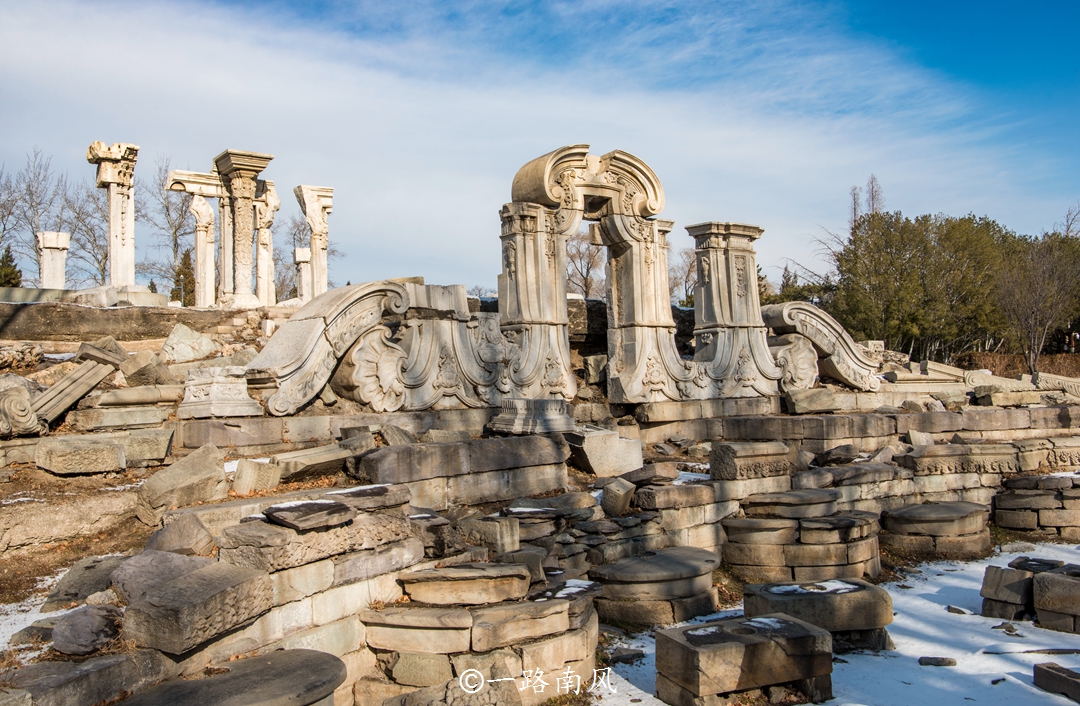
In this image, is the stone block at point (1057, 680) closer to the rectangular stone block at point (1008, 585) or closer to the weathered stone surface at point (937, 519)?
the rectangular stone block at point (1008, 585)

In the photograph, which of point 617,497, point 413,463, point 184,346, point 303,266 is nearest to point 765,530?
point 617,497

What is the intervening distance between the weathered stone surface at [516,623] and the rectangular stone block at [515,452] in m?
1.98

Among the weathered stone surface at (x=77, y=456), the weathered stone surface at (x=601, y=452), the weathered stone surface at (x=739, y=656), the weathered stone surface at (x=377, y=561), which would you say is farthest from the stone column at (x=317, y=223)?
the weathered stone surface at (x=739, y=656)

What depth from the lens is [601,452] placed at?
26.2ft

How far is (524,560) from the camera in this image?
5438mm

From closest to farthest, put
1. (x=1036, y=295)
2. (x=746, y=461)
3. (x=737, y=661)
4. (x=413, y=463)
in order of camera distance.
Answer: (x=737, y=661), (x=413, y=463), (x=746, y=461), (x=1036, y=295)

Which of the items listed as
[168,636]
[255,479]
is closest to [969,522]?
[255,479]

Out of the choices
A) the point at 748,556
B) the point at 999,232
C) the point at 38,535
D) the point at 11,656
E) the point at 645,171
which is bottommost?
the point at 748,556

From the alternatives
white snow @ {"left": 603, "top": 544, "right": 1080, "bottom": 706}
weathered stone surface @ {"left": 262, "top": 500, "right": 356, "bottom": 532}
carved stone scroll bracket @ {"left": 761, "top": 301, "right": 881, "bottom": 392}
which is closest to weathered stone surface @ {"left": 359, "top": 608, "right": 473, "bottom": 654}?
weathered stone surface @ {"left": 262, "top": 500, "right": 356, "bottom": 532}

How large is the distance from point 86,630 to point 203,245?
20118 mm

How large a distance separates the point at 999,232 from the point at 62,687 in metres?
37.3

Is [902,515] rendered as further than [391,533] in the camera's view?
Yes

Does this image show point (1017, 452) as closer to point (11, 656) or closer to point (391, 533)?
point (391, 533)

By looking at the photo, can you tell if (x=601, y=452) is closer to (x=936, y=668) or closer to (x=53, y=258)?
(x=936, y=668)
